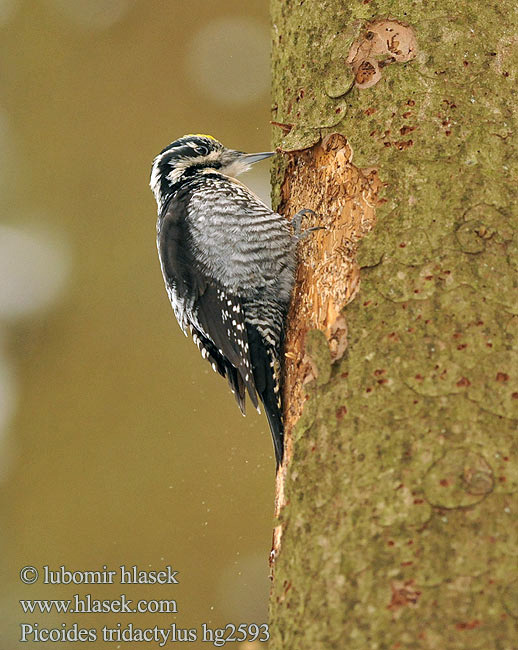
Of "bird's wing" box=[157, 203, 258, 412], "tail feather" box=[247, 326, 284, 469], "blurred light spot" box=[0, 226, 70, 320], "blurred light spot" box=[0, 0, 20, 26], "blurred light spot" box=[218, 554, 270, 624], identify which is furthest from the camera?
"blurred light spot" box=[0, 0, 20, 26]

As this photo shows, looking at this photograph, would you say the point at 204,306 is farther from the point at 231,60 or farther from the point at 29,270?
the point at 231,60

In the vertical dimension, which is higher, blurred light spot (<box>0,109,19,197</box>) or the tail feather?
blurred light spot (<box>0,109,19,197</box>)

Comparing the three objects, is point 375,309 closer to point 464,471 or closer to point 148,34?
point 464,471

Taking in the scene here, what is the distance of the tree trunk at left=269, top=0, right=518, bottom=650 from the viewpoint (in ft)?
4.92

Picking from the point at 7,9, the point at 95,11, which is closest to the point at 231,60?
the point at 95,11

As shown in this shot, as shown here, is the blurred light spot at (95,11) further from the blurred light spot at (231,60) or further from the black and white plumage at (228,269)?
the black and white plumage at (228,269)

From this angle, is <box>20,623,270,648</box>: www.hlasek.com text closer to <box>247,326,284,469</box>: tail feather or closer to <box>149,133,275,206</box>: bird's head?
<box>247,326,284,469</box>: tail feather

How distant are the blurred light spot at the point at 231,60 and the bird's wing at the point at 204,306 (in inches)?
82.4

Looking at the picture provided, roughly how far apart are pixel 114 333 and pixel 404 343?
337 cm

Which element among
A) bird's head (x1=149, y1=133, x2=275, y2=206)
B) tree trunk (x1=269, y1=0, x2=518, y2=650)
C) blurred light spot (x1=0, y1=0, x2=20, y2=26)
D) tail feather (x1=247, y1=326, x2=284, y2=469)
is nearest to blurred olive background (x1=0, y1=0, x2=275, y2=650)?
blurred light spot (x1=0, y1=0, x2=20, y2=26)

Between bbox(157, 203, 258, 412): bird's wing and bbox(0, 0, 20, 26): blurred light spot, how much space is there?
280 centimetres

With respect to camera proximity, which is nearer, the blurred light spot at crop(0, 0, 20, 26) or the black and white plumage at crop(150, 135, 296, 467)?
the black and white plumage at crop(150, 135, 296, 467)

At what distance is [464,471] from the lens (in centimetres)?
155

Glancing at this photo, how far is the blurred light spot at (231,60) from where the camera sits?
201 inches
